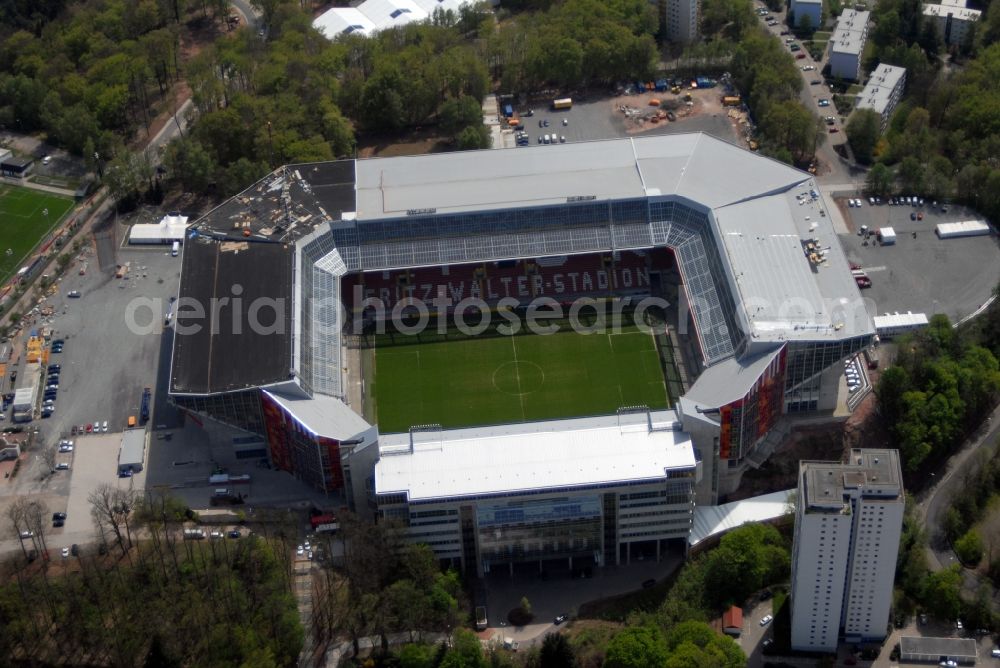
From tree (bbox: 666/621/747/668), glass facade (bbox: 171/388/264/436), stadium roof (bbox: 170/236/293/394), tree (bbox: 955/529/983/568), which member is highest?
stadium roof (bbox: 170/236/293/394)

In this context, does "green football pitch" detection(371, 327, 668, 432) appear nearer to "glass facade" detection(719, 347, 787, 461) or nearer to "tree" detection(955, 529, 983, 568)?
"glass facade" detection(719, 347, 787, 461)

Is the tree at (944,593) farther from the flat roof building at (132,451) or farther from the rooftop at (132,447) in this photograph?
the rooftop at (132,447)

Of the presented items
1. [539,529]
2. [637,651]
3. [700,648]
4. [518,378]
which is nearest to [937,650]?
[700,648]

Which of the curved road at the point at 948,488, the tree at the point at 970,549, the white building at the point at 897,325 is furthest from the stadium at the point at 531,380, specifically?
the tree at the point at 970,549

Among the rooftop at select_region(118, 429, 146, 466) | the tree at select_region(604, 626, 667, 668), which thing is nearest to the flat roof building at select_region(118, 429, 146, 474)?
the rooftop at select_region(118, 429, 146, 466)

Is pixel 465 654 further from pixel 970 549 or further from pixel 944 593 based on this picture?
pixel 970 549

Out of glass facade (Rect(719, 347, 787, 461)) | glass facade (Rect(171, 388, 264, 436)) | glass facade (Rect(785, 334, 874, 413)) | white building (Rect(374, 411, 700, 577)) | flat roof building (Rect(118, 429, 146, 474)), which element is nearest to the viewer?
white building (Rect(374, 411, 700, 577))
